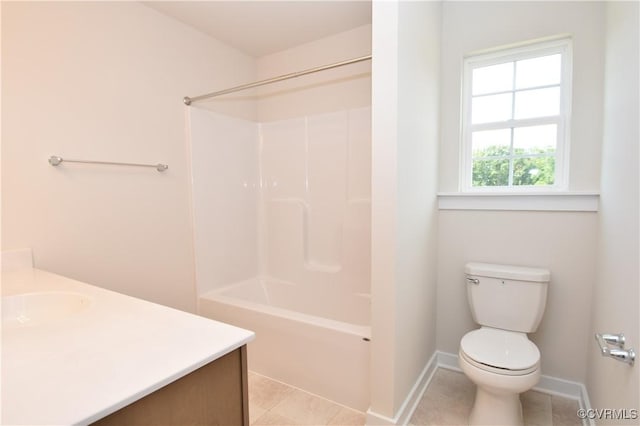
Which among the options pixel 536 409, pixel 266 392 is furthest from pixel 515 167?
pixel 266 392

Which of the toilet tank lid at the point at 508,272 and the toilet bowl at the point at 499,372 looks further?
the toilet tank lid at the point at 508,272

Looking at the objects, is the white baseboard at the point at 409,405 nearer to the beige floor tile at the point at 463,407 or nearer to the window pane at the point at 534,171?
the beige floor tile at the point at 463,407

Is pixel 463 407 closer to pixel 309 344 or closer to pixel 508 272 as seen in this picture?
pixel 508 272

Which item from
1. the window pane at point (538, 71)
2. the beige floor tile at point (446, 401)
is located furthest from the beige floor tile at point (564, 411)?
the window pane at point (538, 71)

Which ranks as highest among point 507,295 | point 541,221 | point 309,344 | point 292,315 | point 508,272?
point 541,221

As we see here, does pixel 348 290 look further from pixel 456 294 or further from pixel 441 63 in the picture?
pixel 441 63

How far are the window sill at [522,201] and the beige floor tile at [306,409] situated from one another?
1.39 m

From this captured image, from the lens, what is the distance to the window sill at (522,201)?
5.60 ft

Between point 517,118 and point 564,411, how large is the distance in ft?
5.51

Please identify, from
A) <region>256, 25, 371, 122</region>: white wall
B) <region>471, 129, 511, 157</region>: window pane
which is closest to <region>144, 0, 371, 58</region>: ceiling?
<region>256, 25, 371, 122</region>: white wall

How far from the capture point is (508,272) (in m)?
1.79

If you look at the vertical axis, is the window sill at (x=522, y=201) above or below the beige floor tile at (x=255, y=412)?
above

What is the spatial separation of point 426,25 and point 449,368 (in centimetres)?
215

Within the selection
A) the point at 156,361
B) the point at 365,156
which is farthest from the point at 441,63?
the point at 156,361
